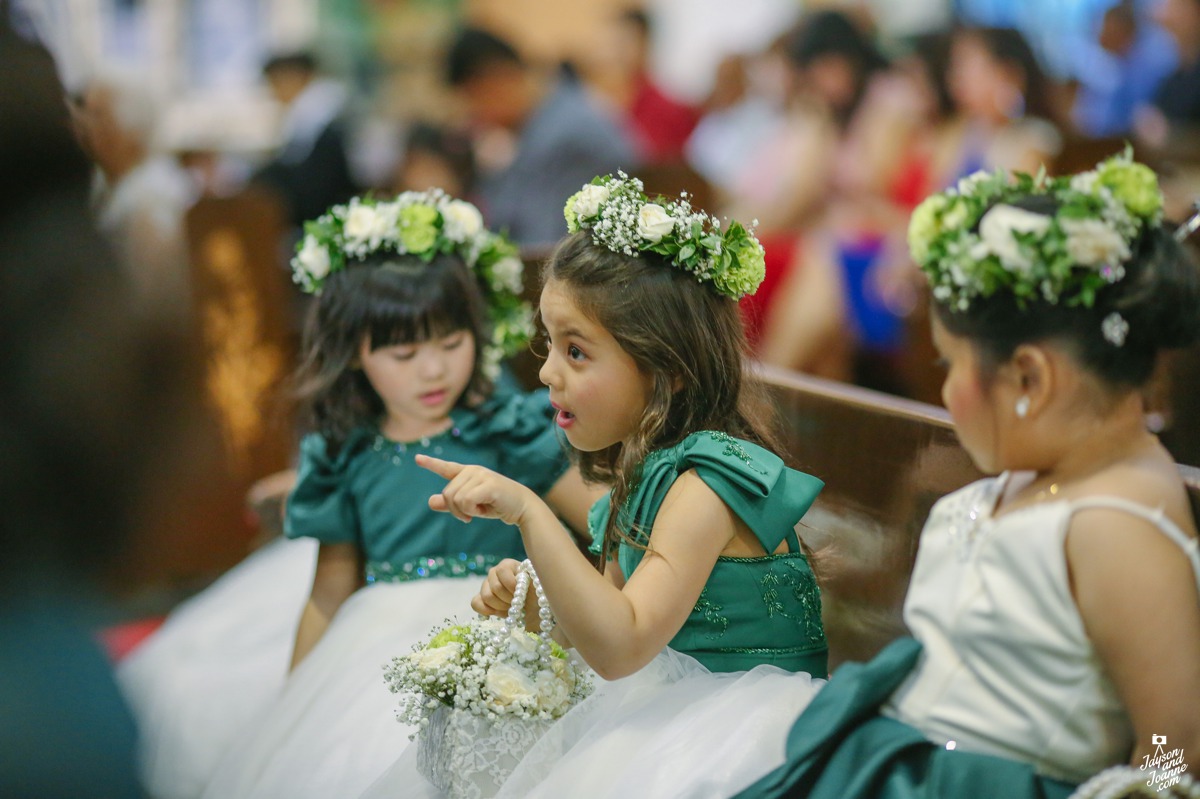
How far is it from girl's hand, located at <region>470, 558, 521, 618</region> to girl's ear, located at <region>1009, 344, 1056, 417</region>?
79 centimetres

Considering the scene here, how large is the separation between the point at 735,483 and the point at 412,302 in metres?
0.89

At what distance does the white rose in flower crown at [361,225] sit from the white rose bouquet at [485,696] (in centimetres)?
90

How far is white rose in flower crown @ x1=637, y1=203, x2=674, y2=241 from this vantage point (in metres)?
1.82

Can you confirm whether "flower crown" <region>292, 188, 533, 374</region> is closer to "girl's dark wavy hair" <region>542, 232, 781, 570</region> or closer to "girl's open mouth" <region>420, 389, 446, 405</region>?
"girl's open mouth" <region>420, 389, 446, 405</region>

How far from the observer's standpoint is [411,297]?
7.90 feet

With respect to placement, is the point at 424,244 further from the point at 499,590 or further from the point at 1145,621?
the point at 1145,621

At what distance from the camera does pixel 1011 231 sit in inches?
55.2

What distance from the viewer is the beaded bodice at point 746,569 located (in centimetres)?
177

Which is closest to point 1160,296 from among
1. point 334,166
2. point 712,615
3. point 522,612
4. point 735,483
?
point 735,483

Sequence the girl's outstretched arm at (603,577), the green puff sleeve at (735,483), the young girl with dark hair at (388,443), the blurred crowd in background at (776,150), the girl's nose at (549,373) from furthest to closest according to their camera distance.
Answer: the blurred crowd in background at (776,150)
the young girl with dark hair at (388,443)
the girl's nose at (549,373)
the green puff sleeve at (735,483)
the girl's outstretched arm at (603,577)

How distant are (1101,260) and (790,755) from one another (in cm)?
68

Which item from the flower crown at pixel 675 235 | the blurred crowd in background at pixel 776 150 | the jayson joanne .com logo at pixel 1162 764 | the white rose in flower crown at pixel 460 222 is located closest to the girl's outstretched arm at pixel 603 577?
the flower crown at pixel 675 235

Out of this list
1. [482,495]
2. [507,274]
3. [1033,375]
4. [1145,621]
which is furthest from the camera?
[507,274]

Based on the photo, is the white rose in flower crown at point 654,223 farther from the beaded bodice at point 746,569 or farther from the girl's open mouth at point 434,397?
the girl's open mouth at point 434,397
